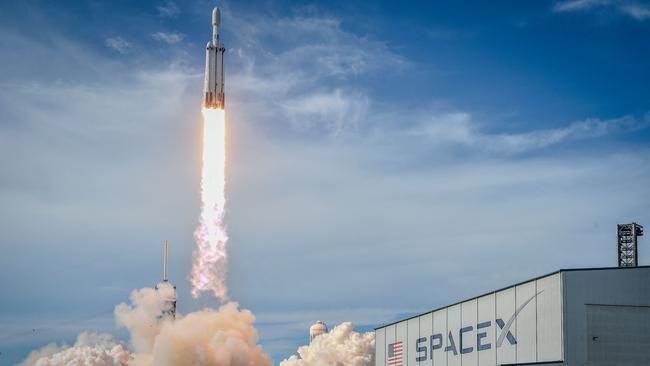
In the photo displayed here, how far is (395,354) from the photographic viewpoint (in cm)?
8838

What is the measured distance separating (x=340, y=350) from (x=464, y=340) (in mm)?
75265

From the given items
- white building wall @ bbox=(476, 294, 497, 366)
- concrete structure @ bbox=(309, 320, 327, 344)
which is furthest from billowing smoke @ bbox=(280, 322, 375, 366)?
white building wall @ bbox=(476, 294, 497, 366)

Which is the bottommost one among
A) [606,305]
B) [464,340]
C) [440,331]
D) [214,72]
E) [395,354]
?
[395,354]

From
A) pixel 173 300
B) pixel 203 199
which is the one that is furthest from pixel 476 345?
pixel 173 300

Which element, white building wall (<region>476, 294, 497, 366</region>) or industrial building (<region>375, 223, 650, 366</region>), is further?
white building wall (<region>476, 294, 497, 366</region>)

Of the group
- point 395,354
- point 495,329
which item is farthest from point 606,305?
point 395,354

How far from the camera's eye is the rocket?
252 feet

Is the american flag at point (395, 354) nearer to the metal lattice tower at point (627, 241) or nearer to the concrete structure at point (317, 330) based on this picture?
the metal lattice tower at point (627, 241)

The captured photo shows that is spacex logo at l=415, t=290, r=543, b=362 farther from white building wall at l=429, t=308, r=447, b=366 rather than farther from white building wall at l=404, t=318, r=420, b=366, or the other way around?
white building wall at l=404, t=318, r=420, b=366

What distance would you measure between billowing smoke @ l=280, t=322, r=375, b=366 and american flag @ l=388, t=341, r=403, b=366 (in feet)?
174

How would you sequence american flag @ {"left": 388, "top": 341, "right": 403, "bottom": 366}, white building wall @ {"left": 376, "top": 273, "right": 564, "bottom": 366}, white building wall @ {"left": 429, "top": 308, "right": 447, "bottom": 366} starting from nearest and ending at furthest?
white building wall @ {"left": 376, "top": 273, "right": 564, "bottom": 366}
white building wall @ {"left": 429, "top": 308, "right": 447, "bottom": 366}
american flag @ {"left": 388, "top": 341, "right": 403, "bottom": 366}

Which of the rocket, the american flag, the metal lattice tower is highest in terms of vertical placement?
the rocket

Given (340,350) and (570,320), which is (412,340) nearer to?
(570,320)

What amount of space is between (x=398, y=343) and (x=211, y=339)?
1725 centimetres
